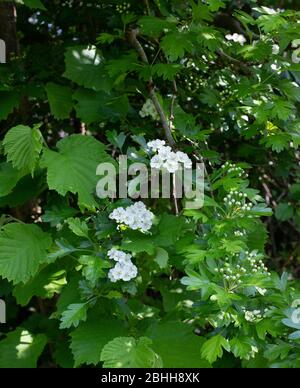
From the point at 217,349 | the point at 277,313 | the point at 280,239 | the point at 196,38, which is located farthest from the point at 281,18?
the point at 280,239

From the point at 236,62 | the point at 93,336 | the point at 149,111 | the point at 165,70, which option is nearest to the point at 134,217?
the point at 93,336

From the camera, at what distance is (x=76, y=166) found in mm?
1698

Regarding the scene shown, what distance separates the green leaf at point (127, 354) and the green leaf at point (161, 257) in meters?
0.21

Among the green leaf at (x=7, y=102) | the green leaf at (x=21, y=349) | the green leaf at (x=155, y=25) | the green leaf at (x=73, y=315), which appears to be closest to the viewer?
the green leaf at (x=73, y=315)

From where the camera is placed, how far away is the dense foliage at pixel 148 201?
145cm

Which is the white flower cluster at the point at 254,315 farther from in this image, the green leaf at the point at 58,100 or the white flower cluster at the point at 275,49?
the green leaf at the point at 58,100

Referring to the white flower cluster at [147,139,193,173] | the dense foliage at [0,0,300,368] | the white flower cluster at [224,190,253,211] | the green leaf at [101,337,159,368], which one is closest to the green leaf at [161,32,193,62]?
the dense foliage at [0,0,300,368]

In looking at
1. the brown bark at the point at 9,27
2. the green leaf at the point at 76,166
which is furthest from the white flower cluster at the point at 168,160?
the brown bark at the point at 9,27

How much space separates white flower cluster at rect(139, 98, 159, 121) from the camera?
7.10ft

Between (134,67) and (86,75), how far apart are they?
229 mm

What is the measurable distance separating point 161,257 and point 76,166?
0.40m

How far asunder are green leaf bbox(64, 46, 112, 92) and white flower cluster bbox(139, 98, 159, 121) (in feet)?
0.54

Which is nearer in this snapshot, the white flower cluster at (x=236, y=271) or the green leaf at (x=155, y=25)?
the white flower cluster at (x=236, y=271)

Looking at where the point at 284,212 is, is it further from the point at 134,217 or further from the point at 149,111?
the point at 134,217
